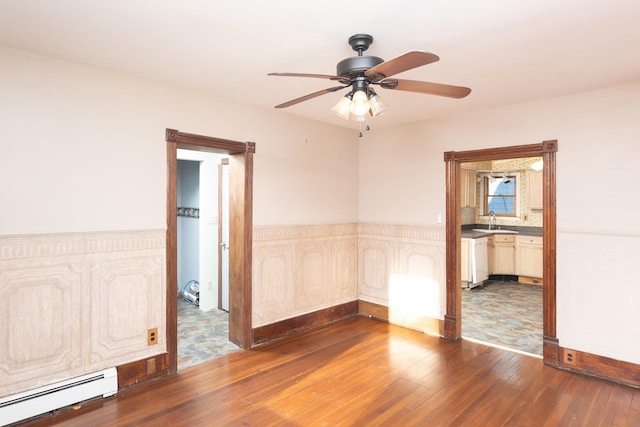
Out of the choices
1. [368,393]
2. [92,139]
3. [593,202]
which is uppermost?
[92,139]

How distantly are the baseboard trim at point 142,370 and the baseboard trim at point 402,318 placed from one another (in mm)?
2610

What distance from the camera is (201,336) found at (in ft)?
13.4

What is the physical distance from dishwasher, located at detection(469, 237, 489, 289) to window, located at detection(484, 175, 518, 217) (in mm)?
1376

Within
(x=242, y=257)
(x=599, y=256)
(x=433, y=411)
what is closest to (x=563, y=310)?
(x=599, y=256)

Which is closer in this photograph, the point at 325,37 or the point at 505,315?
the point at 325,37

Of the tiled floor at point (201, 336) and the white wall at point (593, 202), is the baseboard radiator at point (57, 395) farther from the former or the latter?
the white wall at point (593, 202)

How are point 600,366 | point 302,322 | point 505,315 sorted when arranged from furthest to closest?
point 505,315 < point 302,322 < point 600,366

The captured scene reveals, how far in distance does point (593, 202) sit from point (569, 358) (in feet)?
4.65

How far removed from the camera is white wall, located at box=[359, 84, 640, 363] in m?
3.08

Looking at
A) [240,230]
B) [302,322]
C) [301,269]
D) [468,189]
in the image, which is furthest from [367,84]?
[468,189]

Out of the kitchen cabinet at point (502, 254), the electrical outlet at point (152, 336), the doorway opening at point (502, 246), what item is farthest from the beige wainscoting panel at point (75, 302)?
the kitchen cabinet at point (502, 254)

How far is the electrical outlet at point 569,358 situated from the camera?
131 inches

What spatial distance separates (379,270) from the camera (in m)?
4.81

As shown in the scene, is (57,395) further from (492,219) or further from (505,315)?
(492,219)
